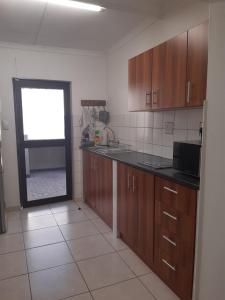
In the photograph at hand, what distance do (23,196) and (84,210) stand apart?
1.00 metres

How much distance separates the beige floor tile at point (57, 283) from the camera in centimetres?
177

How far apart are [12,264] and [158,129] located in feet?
6.69

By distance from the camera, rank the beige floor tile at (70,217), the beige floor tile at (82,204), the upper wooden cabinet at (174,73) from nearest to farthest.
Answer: the upper wooden cabinet at (174,73) < the beige floor tile at (70,217) < the beige floor tile at (82,204)

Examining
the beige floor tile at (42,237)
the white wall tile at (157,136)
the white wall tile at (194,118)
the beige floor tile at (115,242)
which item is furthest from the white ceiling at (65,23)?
the beige floor tile at (42,237)

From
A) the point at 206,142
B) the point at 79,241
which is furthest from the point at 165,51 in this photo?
the point at 79,241

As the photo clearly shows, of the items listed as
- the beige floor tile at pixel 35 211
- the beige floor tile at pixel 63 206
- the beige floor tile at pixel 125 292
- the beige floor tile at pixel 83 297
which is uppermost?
the beige floor tile at pixel 83 297

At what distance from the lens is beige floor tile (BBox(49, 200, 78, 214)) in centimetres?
350

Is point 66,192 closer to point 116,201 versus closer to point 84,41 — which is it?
point 116,201

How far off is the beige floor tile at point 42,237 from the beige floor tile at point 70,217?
0.22m

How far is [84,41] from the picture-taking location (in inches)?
127

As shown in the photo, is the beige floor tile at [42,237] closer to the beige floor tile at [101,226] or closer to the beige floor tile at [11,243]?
the beige floor tile at [11,243]

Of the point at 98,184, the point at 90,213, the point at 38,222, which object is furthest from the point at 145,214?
the point at 38,222

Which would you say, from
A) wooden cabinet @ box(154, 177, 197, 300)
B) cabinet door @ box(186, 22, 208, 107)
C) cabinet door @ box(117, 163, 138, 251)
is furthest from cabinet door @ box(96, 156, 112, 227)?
cabinet door @ box(186, 22, 208, 107)

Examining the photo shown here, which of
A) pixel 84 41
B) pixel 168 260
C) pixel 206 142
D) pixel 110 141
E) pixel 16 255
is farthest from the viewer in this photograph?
pixel 110 141
